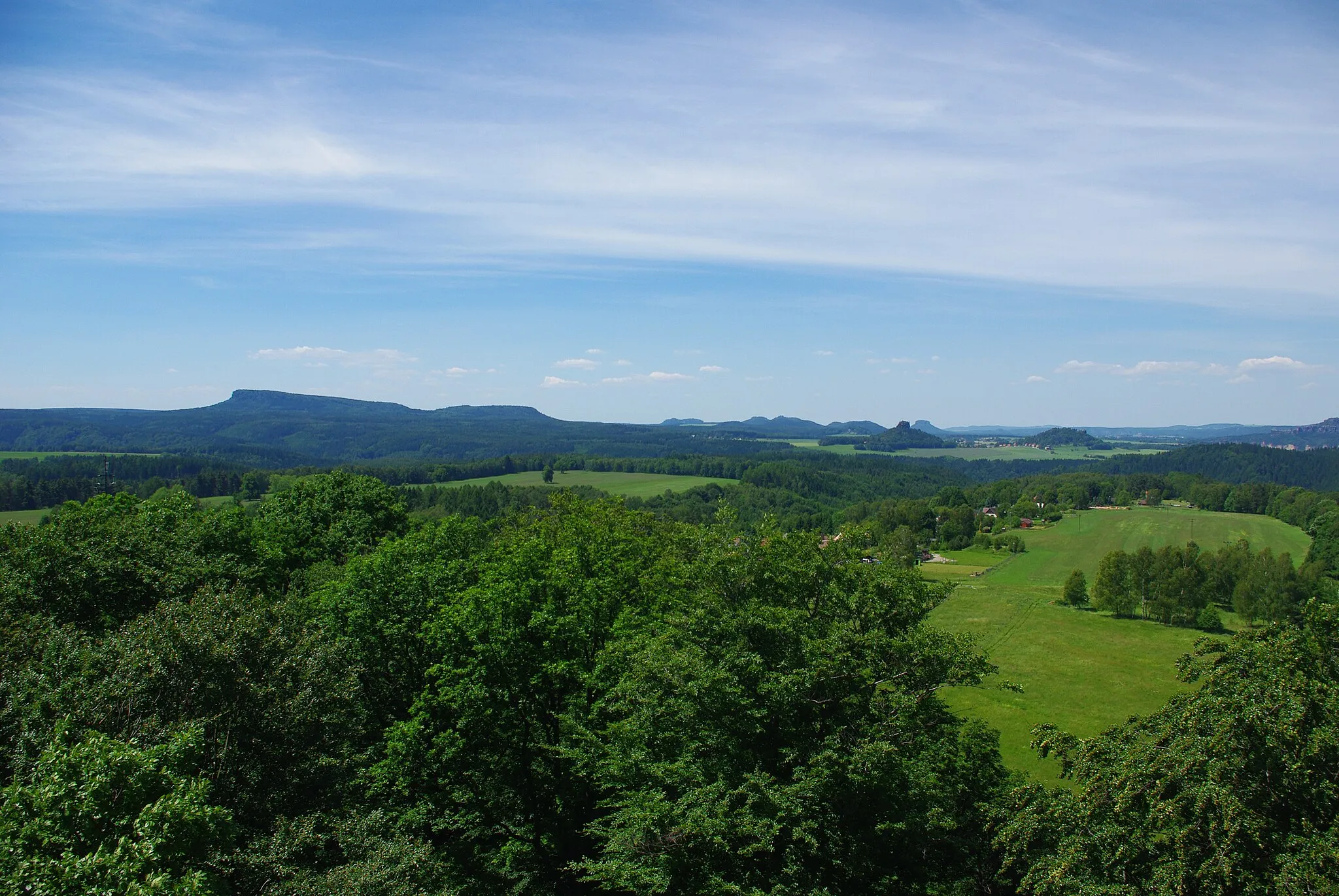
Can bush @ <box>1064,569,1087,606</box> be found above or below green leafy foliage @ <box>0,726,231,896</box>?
below

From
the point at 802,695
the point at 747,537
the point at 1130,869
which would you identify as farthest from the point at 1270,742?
the point at 747,537

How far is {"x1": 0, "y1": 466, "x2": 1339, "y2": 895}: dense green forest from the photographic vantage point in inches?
476

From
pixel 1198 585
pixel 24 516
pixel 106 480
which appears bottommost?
pixel 1198 585

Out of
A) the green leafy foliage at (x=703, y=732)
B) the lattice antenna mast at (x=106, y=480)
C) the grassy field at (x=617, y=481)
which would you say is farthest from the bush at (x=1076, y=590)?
the lattice antenna mast at (x=106, y=480)

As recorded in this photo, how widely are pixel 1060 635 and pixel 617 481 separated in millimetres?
115628

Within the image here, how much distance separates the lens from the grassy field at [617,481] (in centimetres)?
15288

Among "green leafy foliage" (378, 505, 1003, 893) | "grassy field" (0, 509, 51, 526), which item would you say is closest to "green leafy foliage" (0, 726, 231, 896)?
"green leafy foliage" (378, 505, 1003, 893)

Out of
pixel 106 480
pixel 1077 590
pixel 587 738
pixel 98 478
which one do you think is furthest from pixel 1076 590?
pixel 98 478

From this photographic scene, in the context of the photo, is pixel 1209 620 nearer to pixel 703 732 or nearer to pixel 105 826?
pixel 703 732

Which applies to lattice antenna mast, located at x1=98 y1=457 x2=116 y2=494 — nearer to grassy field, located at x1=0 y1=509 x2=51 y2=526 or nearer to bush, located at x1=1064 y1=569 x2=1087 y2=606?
grassy field, located at x1=0 y1=509 x2=51 y2=526

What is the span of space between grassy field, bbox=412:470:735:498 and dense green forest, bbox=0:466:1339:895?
119378 mm

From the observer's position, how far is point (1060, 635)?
7088cm

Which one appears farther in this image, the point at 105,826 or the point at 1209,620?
the point at 1209,620

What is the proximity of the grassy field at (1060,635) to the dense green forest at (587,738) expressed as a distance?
4.95 meters
